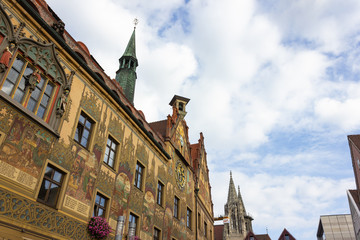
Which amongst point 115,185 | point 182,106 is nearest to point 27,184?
point 115,185

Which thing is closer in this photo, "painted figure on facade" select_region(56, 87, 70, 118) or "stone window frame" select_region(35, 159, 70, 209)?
"stone window frame" select_region(35, 159, 70, 209)

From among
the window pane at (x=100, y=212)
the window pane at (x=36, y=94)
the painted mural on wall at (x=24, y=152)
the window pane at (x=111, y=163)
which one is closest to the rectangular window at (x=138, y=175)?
the window pane at (x=111, y=163)

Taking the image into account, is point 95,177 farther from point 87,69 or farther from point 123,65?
point 123,65

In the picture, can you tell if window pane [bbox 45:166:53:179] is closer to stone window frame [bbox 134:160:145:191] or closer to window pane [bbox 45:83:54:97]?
window pane [bbox 45:83:54:97]

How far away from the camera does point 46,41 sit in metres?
10.5

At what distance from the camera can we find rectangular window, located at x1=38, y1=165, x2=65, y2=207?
29.8ft

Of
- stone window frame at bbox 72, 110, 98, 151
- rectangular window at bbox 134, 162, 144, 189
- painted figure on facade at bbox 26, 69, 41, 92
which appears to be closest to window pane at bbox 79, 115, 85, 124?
stone window frame at bbox 72, 110, 98, 151

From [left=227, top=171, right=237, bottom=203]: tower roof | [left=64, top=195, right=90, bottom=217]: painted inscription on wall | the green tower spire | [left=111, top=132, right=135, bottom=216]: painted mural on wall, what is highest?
[left=227, top=171, right=237, bottom=203]: tower roof

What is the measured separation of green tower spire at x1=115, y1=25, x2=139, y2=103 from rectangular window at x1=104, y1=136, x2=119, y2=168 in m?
15.5

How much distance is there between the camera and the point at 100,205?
11664 mm

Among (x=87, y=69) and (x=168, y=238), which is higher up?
(x=87, y=69)

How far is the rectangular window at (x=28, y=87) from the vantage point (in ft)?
28.7

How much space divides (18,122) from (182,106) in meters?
18.2

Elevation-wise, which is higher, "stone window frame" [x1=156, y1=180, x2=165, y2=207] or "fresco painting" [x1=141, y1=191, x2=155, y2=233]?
"stone window frame" [x1=156, y1=180, x2=165, y2=207]
